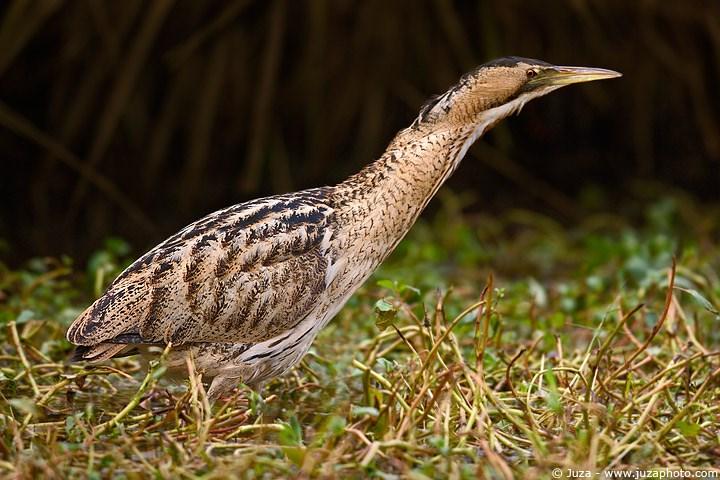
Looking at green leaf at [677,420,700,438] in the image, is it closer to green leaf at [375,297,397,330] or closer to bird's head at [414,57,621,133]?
green leaf at [375,297,397,330]

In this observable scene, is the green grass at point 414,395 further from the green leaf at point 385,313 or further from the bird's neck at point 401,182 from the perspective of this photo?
the bird's neck at point 401,182

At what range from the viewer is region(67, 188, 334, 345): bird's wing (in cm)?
312

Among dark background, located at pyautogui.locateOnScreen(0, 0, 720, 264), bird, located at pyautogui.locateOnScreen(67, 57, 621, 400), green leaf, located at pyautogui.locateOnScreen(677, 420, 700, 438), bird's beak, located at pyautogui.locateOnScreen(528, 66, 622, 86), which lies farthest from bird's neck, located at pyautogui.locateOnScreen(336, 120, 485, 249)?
dark background, located at pyautogui.locateOnScreen(0, 0, 720, 264)

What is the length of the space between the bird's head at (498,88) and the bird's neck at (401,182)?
0.04m

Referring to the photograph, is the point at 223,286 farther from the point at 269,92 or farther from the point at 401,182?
the point at 269,92

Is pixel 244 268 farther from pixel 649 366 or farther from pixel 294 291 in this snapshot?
pixel 649 366

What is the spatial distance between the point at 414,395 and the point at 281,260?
0.51 metres

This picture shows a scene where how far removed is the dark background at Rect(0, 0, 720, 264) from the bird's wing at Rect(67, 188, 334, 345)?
8.11ft

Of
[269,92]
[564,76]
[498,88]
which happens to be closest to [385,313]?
[498,88]

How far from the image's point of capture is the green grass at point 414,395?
2.73 metres

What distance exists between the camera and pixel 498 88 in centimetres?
327

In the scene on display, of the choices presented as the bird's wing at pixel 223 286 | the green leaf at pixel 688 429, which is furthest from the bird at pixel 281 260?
the green leaf at pixel 688 429

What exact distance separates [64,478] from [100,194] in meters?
3.63

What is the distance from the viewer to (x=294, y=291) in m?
3.15
